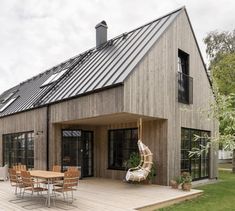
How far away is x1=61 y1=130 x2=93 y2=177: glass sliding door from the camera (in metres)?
13.8

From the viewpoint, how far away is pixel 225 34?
2623 centimetres

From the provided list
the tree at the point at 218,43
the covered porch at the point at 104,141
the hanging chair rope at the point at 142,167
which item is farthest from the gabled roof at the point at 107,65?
the tree at the point at 218,43

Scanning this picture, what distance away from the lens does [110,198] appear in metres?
9.45

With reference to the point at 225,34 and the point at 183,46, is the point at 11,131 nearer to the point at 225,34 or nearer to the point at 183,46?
the point at 183,46

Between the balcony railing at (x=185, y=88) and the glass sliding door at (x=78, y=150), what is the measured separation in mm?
4370

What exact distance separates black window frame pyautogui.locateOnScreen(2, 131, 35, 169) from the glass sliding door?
204 centimetres

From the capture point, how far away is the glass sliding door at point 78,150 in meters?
13.8

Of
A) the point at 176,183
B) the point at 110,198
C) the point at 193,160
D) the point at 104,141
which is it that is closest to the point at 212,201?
the point at 176,183

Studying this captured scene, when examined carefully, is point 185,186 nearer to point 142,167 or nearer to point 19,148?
point 142,167

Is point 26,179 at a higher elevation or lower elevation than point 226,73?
lower

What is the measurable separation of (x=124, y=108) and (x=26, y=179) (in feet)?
11.0

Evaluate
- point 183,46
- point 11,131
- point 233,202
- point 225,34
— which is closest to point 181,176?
point 233,202

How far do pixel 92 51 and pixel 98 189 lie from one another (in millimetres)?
7765

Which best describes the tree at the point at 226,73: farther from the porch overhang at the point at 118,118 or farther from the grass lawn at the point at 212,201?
the porch overhang at the point at 118,118
